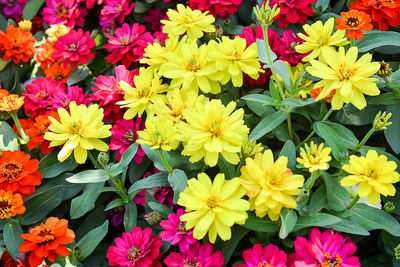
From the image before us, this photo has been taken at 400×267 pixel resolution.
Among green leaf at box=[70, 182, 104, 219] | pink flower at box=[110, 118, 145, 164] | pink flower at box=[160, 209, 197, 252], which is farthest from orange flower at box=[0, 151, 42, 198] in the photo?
pink flower at box=[160, 209, 197, 252]

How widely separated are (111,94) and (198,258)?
62cm

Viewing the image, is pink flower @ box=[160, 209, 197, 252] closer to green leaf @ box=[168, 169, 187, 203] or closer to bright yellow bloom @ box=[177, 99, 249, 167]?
green leaf @ box=[168, 169, 187, 203]

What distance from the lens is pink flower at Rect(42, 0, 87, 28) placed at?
1913 millimetres

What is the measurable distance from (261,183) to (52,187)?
2.41 ft

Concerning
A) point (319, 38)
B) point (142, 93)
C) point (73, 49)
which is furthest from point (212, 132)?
point (73, 49)

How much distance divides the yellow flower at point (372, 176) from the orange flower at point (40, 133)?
3.10ft

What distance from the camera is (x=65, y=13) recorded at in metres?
1.95

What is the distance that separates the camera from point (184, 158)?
121 cm

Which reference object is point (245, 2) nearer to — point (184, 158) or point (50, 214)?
point (184, 158)

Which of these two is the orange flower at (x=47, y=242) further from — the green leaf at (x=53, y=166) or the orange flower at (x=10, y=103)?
the orange flower at (x=10, y=103)

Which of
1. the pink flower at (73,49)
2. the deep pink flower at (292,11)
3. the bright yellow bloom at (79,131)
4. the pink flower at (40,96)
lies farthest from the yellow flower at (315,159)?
the pink flower at (73,49)

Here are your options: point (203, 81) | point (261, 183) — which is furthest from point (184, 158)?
point (261, 183)

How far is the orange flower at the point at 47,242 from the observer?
1041 millimetres

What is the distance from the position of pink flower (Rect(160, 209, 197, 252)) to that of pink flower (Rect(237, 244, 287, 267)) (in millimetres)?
140
